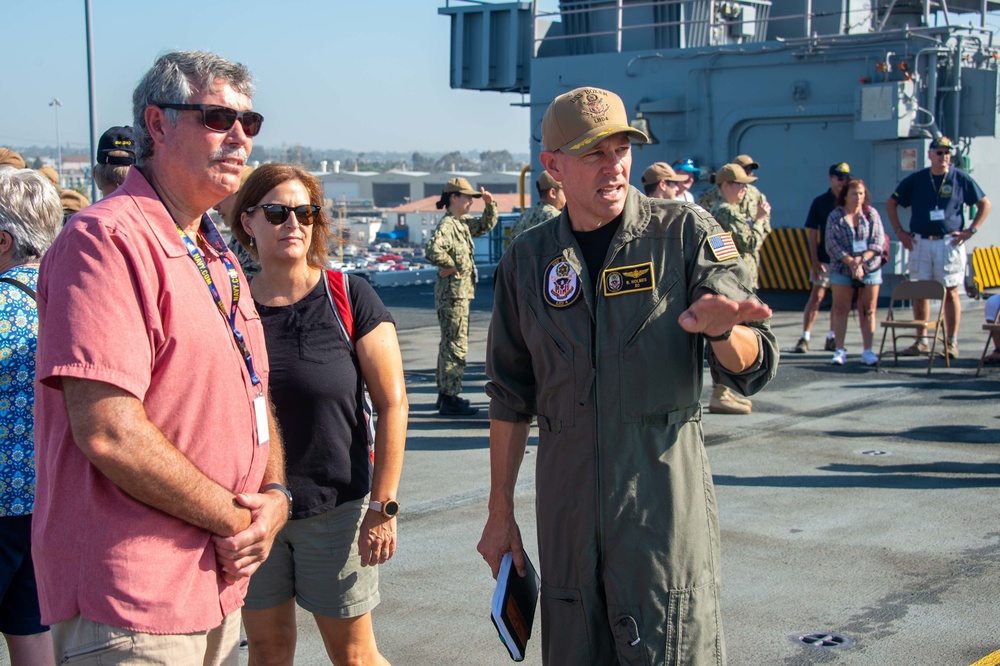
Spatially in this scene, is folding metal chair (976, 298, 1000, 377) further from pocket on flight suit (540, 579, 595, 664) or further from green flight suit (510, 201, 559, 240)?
pocket on flight suit (540, 579, 595, 664)

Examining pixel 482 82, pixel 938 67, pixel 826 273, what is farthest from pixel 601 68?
pixel 826 273

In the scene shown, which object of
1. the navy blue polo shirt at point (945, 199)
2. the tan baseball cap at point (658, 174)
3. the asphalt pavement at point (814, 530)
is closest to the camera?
the asphalt pavement at point (814, 530)

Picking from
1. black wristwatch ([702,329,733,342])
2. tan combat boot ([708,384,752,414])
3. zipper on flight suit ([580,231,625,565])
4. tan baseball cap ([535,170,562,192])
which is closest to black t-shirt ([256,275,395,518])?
zipper on flight suit ([580,231,625,565])

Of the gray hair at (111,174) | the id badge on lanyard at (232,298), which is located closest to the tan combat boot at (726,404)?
the gray hair at (111,174)

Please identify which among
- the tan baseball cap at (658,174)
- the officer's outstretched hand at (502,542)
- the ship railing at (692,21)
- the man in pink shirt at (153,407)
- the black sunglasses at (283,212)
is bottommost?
the officer's outstretched hand at (502,542)

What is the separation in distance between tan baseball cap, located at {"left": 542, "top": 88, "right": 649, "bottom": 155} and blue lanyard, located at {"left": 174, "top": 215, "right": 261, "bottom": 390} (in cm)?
94

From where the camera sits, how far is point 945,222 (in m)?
11.7

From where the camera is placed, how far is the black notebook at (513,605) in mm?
3082

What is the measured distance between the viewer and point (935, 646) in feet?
14.7

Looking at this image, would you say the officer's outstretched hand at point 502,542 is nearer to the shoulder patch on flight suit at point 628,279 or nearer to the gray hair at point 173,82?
the shoulder patch on flight suit at point 628,279

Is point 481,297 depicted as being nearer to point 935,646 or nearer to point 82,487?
point 935,646

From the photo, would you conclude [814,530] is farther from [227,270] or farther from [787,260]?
[787,260]

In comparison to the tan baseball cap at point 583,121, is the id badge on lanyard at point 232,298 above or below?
below

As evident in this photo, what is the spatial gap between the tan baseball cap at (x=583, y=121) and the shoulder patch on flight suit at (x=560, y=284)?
319 mm
